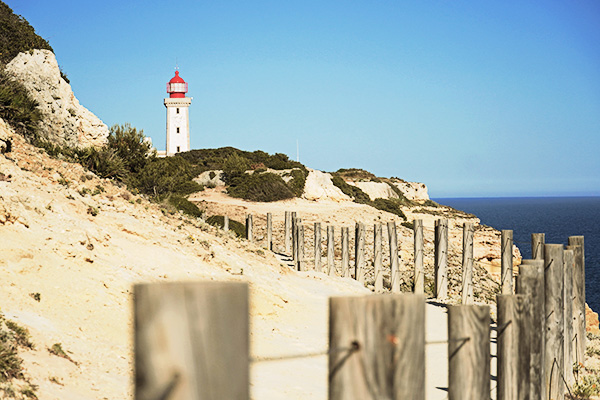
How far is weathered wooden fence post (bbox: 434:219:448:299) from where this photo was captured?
13352mm

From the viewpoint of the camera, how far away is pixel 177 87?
6969 cm

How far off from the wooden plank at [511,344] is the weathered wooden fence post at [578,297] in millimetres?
5161

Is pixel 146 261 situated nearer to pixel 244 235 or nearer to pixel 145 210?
pixel 145 210

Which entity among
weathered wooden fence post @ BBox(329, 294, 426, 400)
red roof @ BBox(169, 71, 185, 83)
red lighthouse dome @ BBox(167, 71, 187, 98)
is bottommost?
weathered wooden fence post @ BBox(329, 294, 426, 400)

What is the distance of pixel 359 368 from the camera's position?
205 centimetres

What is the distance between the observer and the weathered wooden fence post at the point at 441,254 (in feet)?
43.8

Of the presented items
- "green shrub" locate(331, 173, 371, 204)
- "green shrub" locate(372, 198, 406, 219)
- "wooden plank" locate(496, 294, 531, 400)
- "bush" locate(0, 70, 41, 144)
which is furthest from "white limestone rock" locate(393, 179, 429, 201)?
"wooden plank" locate(496, 294, 531, 400)

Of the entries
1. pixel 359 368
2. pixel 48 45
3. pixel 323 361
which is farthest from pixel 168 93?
pixel 359 368

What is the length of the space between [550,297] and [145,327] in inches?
229

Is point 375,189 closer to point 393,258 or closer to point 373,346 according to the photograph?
point 393,258

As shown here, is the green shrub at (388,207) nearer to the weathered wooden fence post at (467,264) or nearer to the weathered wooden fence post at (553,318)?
the weathered wooden fence post at (467,264)

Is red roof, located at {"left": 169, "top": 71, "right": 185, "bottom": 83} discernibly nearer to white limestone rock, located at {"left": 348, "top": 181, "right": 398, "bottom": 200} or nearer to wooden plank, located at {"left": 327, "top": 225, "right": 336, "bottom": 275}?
white limestone rock, located at {"left": 348, "top": 181, "right": 398, "bottom": 200}

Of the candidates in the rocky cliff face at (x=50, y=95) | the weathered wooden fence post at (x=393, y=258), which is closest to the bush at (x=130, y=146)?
the rocky cliff face at (x=50, y=95)

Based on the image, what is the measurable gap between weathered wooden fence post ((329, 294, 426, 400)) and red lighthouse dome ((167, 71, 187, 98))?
227 ft
